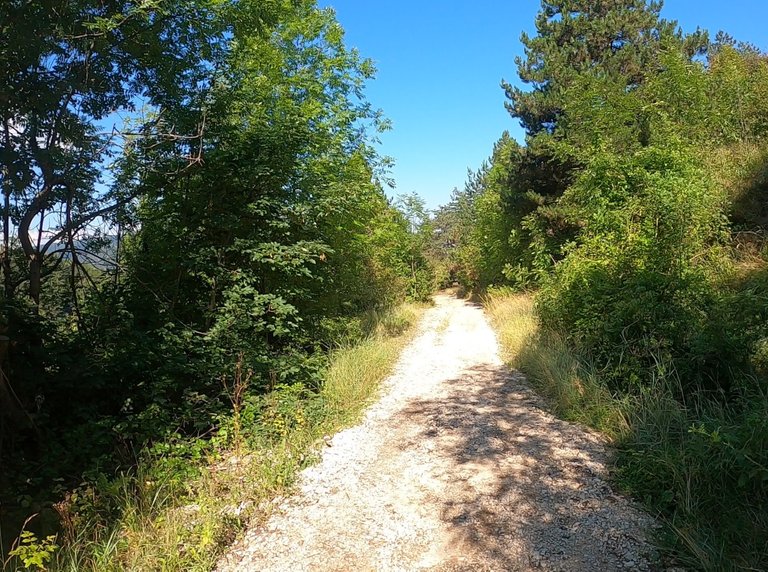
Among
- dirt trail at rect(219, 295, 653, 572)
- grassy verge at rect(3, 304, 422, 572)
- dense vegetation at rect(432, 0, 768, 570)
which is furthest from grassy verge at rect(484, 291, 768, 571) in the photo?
grassy verge at rect(3, 304, 422, 572)

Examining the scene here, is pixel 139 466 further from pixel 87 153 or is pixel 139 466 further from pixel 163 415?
pixel 87 153

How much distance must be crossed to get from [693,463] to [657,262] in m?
4.09

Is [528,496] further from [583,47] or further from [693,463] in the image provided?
[583,47]

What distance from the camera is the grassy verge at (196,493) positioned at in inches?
119

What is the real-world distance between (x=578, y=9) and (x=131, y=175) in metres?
15.3

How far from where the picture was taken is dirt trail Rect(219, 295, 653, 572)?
9.78 ft

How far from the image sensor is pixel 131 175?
20.5 ft

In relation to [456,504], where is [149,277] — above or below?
above

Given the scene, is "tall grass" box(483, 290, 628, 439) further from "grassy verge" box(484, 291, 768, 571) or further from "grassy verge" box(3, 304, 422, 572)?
"grassy verge" box(3, 304, 422, 572)

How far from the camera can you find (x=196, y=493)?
4.00 metres

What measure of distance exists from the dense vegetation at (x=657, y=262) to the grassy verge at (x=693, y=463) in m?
0.01

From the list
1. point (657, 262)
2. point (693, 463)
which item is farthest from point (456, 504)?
point (657, 262)

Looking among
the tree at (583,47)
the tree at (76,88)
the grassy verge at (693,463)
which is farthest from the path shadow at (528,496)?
the tree at (583,47)

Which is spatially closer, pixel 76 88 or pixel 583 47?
pixel 76 88
